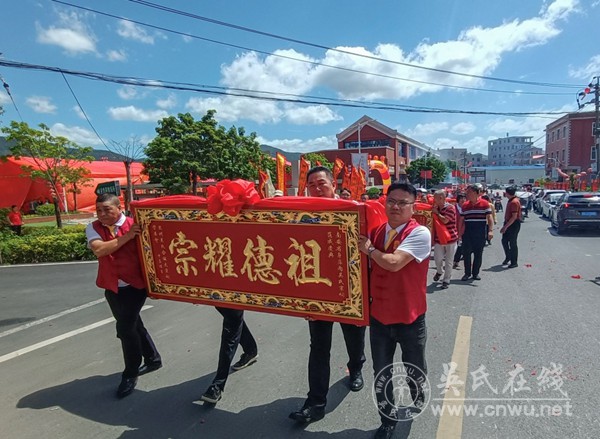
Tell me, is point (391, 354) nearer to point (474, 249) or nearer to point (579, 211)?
point (474, 249)

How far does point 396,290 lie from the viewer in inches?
89.7

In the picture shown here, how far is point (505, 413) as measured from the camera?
260cm

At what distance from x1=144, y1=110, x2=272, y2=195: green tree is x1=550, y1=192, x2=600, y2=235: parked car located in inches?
660

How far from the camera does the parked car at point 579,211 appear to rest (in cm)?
1138

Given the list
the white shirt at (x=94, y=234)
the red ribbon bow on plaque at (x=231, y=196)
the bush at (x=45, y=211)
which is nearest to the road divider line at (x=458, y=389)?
the red ribbon bow on plaque at (x=231, y=196)

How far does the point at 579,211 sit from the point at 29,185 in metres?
29.7

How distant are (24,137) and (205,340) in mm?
14921

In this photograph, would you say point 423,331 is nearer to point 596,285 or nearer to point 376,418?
point 376,418

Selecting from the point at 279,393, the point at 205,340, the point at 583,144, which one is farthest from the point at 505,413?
the point at 583,144

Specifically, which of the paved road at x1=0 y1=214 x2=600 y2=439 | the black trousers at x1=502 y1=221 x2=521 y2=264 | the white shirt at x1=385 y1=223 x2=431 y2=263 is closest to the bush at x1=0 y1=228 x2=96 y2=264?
the paved road at x1=0 y1=214 x2=600 y2=439

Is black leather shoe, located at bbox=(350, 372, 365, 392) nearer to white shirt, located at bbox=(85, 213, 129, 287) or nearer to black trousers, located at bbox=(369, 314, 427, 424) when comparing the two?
black trousers, located at bbox=(369, 314, 427, 424)

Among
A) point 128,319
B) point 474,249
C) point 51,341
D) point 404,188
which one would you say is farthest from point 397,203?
point 474,249

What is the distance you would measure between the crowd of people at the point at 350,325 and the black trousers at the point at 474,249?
12.1 ft

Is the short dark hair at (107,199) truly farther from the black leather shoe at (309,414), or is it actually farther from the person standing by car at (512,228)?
the person standing by car at (512,228)
